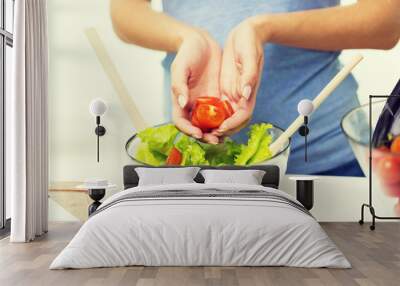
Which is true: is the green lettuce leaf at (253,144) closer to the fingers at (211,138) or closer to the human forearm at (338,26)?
the fingers at (211,138)

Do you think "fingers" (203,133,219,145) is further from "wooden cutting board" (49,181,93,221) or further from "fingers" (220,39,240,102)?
"wooden cutting board" (49,181,93,221)

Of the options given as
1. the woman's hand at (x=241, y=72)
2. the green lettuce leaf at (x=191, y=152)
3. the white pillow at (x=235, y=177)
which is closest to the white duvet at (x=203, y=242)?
the white pillow at (x=235, y=177)

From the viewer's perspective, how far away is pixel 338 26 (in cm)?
729

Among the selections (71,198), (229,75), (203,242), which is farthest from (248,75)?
(203,242)

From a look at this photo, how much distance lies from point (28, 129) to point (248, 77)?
2.75m

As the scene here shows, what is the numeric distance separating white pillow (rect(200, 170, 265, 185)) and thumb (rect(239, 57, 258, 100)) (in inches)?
41.5

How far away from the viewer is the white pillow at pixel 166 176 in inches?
261

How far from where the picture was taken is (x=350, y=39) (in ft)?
23.9

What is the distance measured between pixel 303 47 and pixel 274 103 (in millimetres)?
778

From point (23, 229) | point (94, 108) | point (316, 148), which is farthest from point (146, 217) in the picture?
point (316, 148)

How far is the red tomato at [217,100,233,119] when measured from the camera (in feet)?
23.8

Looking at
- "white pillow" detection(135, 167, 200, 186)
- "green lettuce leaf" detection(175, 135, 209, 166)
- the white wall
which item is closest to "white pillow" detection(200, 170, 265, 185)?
"white pillow" detection(135, 167, 200, 186)

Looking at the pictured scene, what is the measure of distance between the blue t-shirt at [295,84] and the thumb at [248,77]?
129mm

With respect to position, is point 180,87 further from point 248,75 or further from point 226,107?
point 248,75
